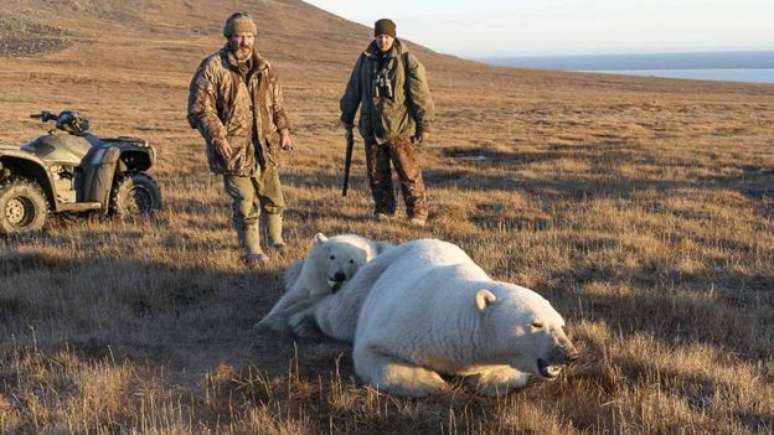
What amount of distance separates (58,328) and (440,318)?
3.01m

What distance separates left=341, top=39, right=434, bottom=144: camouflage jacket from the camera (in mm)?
8898

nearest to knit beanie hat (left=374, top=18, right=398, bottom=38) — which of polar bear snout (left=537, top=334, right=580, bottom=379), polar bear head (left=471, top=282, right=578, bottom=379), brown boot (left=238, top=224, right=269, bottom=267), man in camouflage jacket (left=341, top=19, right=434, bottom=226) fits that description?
man in camouflage jacket (left=341, top=19, right=434, bottom=226)

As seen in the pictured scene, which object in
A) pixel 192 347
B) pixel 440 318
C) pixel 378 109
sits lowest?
pixel 192 347

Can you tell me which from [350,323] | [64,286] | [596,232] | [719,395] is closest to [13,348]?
[64,286]

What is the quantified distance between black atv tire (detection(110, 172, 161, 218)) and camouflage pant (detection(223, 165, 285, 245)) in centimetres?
251

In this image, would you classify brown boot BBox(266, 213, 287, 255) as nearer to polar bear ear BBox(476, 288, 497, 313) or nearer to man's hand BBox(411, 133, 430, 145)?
man's hand BBox(411, 133, 430, 145)

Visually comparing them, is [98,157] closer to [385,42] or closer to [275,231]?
[275,231]

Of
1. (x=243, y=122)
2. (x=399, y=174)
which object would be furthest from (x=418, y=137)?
(x=243, y=122)

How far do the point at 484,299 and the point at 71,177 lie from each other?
664 cm

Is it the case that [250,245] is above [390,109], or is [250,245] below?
below

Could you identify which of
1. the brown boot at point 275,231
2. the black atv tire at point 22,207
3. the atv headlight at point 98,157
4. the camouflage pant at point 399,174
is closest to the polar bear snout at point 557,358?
the brown boot at point 275,231

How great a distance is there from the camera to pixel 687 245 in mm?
8031

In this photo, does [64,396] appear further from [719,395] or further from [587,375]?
[719,395]

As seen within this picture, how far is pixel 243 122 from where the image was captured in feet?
23.1
